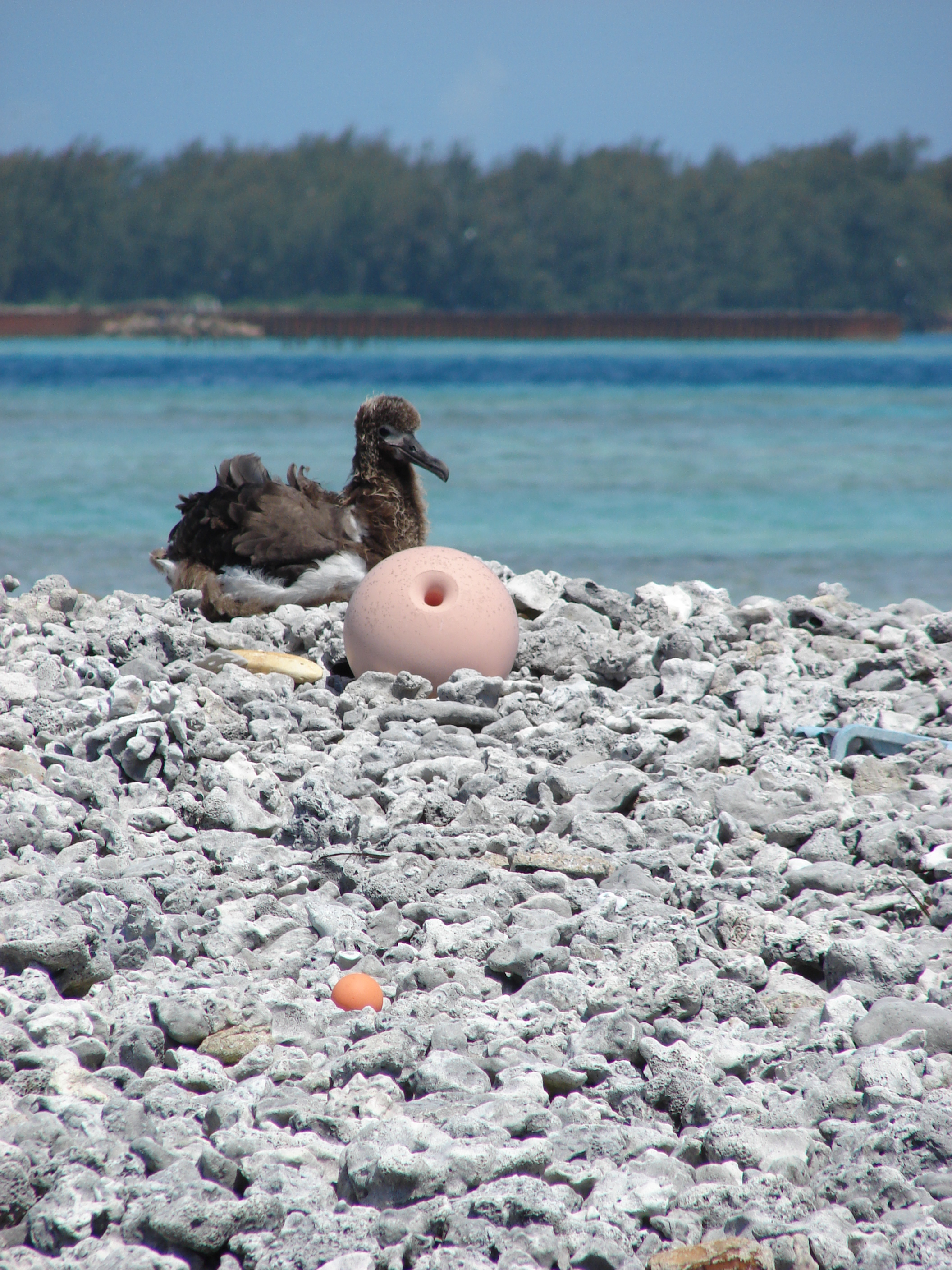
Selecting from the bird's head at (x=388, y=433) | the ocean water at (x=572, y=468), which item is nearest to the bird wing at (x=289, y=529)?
the bird's head at (x=388, y=433)

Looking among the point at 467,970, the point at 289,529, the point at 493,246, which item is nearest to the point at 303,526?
the point at 289,529

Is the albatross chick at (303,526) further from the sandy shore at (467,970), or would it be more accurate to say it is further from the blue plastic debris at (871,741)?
the blue plastic debris at (871,741)

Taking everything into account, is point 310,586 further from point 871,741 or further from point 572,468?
point 572,468

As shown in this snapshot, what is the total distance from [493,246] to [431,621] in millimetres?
93764

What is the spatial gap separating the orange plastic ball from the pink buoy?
1.94 metres

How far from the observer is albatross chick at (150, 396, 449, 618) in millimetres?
5672

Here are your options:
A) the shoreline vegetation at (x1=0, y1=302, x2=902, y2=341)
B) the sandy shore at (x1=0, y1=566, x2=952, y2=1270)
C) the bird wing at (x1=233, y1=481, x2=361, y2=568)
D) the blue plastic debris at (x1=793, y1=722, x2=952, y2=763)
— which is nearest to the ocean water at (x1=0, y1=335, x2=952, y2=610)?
the bird wing at (x1=233, y1=481, x2=361, y2=568)

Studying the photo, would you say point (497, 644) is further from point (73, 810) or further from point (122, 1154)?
point (122, 1154)

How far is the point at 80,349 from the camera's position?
72438 mm

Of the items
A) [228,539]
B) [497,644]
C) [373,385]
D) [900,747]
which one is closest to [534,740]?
[497,644]

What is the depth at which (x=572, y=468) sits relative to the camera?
1777 centimetres

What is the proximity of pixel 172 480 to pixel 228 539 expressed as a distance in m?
10.6

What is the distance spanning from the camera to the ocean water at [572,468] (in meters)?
11.0

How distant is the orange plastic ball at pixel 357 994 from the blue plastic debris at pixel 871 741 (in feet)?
6.45
